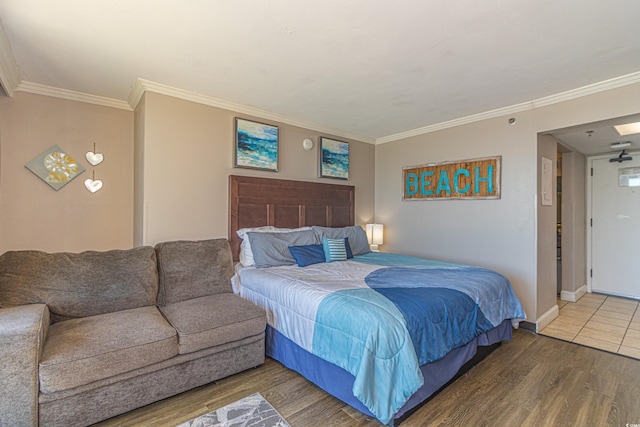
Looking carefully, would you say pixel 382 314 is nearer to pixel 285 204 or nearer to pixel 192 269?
pixel 192 269

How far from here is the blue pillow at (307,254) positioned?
317 cm

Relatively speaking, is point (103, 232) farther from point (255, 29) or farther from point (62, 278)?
point (255, 29)

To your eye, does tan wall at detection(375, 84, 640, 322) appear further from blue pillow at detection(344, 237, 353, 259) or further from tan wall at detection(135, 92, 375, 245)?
tan wall at detection(135, 92, 375, 245)

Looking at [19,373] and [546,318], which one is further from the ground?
[19,373]

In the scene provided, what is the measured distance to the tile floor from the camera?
9.64ft

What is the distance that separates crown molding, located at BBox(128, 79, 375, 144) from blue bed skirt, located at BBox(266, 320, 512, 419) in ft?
7.78

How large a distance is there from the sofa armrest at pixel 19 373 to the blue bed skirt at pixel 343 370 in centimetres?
147

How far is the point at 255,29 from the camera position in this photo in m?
2.02

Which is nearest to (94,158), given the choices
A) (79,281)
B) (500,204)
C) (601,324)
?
(79,281)

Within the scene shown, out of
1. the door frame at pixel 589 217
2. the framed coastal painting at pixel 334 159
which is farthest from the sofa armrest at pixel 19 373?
the door frame at pixel 589 217

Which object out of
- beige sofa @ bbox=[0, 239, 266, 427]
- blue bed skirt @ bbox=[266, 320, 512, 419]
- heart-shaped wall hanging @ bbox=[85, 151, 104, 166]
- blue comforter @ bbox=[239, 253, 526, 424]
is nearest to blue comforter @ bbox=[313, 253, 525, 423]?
blue comforter @ bbox=[239, 253, 526, 424]

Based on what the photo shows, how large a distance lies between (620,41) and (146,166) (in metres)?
3.88

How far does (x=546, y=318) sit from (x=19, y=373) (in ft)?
14.8

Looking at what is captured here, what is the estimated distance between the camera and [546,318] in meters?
3.45
